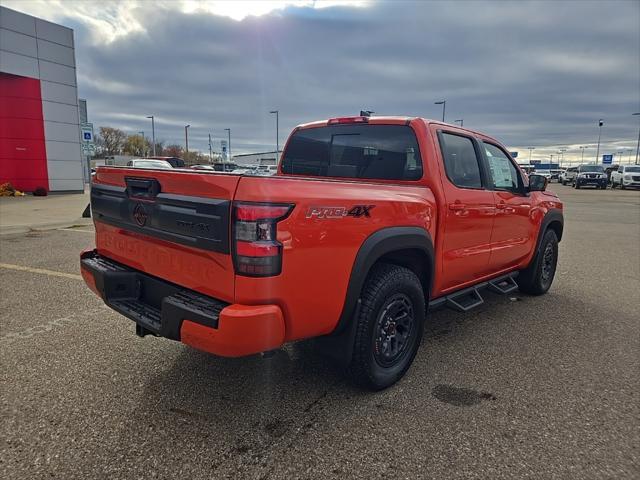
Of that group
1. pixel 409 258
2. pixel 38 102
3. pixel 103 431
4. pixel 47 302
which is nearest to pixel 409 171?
pixel 409 258

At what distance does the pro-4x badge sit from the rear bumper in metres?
0.54

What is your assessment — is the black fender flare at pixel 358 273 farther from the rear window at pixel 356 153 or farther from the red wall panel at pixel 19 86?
the red wall panel at pixel 19 86

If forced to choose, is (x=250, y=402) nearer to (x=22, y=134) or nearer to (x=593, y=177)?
(x=22, y=134)

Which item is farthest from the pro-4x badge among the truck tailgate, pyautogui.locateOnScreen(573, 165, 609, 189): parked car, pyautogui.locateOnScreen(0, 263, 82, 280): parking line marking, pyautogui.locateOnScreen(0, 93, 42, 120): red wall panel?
pyautogui.locateOnScreen(573, 165, 609, 189): parked car

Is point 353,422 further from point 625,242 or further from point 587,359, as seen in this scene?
point 625,242

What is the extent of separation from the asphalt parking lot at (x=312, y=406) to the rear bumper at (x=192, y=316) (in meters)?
0.56

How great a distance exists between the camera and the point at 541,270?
542 cm

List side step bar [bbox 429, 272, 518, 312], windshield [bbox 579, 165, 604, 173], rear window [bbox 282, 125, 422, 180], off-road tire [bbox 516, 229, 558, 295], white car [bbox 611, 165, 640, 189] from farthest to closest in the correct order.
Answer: windshield [bbox 579, 165, 604, 173] < white car [bbox 611, 165, 640, 189] < off-road tire [bbox 516, 229, 558, 295] < side step bar [bbox 429, 272, 518, 312] < rear window [bbox 282, 125, 422, 180]

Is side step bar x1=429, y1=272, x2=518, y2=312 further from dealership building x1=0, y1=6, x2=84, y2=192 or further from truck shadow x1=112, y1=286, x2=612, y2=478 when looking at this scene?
dealership building x1=0, y1=6, x2=84, y2=192

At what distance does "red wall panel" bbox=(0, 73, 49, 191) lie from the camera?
752 inches

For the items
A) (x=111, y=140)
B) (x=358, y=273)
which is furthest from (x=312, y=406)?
(x=111, y=140)

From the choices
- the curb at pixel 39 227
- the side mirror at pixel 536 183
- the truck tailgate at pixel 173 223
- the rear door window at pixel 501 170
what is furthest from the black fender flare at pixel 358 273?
the curb at pixel 39 227

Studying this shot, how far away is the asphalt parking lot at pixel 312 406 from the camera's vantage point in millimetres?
2305

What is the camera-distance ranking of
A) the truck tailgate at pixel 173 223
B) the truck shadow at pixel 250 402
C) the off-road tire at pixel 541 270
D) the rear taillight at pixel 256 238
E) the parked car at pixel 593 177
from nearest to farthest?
the rear taillight at pixel 256 238, the truck tailgate at pixel 173 223, the truck shadow at pixel 250 402, the off-road tire at pixel 541 270, the parked car at pixel 593 177
